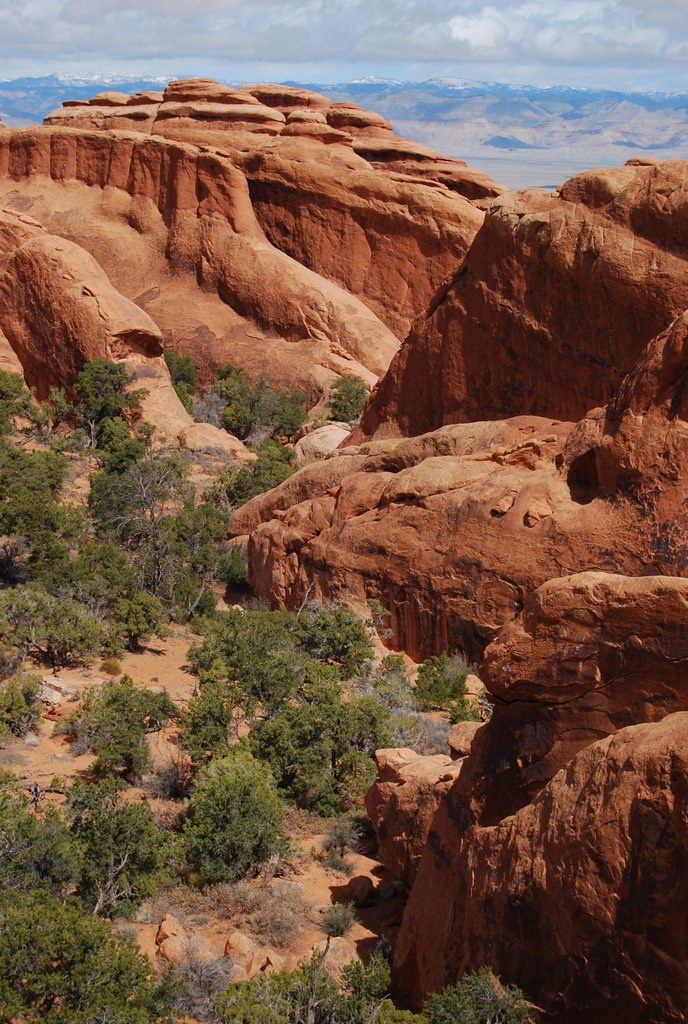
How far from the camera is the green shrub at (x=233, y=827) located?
8.85 metres

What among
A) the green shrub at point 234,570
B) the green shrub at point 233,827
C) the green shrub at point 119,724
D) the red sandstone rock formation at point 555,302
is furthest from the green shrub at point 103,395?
the green shrub at point 233,827

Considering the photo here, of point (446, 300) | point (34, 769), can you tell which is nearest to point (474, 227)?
point (446, 300)

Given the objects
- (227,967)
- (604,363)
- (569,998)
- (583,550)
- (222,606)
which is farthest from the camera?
(222,606)

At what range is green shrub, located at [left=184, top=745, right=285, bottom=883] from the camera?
8.85 metres

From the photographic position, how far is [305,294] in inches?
1299

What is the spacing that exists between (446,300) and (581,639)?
514 inches

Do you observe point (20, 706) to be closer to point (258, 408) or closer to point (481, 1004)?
point (481, 1004)

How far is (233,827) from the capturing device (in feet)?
29.1

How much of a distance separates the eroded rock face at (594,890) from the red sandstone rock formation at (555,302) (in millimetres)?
10239

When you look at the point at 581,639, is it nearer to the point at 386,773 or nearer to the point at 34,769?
the point at 386,773

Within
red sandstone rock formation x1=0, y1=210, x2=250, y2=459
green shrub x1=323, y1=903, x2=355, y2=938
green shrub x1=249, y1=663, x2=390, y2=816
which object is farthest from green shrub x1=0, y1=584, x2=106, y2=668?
red sandstone rock formation x1=0, y1=210, x2=250, y2=459

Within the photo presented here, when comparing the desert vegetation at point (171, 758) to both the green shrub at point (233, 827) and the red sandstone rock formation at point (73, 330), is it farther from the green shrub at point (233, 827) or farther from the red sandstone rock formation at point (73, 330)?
the red sandstone rock formation at point (73, 330)

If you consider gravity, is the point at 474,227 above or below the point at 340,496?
above

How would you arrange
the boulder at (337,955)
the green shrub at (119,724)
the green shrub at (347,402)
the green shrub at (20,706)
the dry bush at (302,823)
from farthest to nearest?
the green shrub at (347,402) < the green shrub at (20,706) < the green shrub at (119,724) < the dry bush at (302,823) < the boulder at (337,955)
